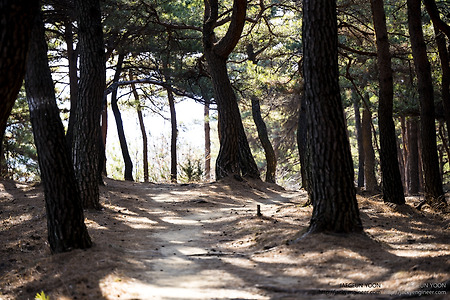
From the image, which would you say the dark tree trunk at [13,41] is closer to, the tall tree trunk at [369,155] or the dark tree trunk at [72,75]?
the dark tree trunk at [72,75]

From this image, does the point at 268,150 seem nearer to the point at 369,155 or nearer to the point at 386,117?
the point at 369,155

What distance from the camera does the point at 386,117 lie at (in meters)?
11.6

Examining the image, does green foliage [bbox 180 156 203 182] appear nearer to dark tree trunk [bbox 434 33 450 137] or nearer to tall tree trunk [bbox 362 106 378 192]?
tall tree trunk [bbox 362 106 378 192]

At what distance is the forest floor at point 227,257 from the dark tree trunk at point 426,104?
754mm

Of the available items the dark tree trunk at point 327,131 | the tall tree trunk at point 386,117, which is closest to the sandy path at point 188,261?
the dark tree trunk at point 327,131

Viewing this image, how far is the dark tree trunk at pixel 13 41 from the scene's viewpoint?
3607 mm

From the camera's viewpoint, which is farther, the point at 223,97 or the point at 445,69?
the point at 223,97

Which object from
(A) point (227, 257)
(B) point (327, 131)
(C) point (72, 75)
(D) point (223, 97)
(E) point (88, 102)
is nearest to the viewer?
(A) point (227, 257)

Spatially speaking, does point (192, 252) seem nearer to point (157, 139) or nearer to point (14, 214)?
point (14, 214)

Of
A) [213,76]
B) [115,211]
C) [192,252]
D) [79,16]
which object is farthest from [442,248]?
[213,76]

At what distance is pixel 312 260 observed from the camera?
6.30m

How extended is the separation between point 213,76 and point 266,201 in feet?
15.0

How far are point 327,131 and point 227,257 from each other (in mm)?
2376

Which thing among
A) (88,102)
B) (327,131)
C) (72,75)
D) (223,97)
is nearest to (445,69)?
(223,97)
